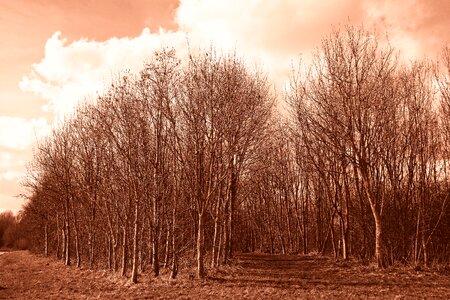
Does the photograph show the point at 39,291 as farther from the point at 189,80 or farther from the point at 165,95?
the point at 189,80

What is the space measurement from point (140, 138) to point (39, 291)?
7.93 meters

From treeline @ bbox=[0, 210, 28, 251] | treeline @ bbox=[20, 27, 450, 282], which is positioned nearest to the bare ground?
treeline @ bbox=[20, 27, 450, 282]

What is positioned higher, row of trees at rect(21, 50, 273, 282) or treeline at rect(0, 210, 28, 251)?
row of trees at rect(21, 50, 273, 282)

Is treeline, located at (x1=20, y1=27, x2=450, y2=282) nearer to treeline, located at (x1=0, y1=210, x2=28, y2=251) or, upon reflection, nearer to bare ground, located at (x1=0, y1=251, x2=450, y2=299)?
bare ground, located at (x1=0, y1=251, x2=450, y2=299)

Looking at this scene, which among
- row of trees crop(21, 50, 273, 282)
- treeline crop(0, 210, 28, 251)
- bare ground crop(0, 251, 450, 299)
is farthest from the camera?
treeline crop(0, 210, 28, 251)

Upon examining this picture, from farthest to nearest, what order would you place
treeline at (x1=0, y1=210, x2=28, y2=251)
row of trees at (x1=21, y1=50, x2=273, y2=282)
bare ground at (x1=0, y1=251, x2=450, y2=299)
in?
treeline at (x1=0, y1=210, x2=28, y2=251) < row of trees at (x1=21, y1=50, x2=273, y2=282) < bare ground at (x1=0, y1=251, x2=450, y2=299)

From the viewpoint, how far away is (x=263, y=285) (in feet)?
48.2

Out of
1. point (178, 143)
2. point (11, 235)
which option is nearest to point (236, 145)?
point (178, 143)

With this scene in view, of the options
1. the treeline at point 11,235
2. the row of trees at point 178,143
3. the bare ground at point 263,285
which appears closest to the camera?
the bare ground at point 263,285

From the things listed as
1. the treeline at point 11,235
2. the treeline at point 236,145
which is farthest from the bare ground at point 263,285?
the treeline at point 11,235

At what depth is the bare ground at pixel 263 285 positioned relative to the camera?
1286 centimetres

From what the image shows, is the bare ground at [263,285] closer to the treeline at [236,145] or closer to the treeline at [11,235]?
the treeline at [236,145]

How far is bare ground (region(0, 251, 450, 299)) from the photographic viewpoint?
12859mm

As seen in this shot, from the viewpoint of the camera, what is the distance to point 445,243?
23.8 metres
